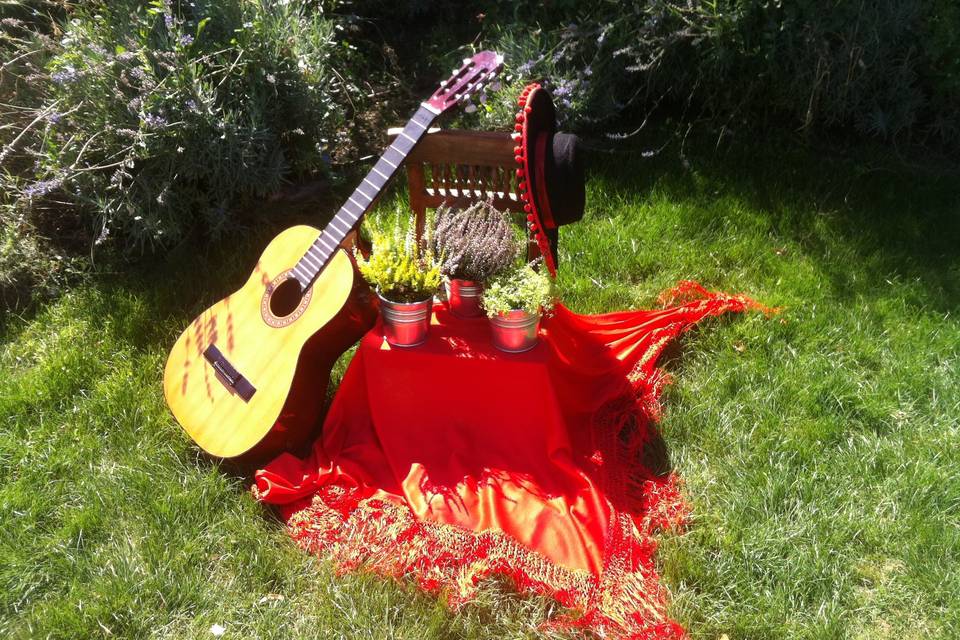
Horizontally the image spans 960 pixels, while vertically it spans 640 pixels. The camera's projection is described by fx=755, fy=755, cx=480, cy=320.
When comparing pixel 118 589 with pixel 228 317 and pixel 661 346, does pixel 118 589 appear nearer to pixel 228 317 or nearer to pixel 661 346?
pixel 228 317

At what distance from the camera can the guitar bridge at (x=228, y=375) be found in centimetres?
284

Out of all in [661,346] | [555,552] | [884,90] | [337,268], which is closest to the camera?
[555,552]

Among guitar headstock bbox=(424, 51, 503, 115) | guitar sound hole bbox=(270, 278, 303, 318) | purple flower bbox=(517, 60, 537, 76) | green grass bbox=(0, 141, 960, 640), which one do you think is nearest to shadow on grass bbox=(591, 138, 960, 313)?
green grass bbox=(0, 141, 960, 640)

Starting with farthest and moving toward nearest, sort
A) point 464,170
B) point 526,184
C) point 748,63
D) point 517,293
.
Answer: point 748,63
point 464,170
point 517,293
point 526,184

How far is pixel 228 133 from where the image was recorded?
12.3 feet

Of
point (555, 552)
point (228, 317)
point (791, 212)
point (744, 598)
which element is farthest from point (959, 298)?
point (228, 317)

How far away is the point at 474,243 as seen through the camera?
268cm

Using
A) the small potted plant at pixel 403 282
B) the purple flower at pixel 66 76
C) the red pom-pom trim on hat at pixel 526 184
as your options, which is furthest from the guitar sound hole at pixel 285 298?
the purple flower at pixel 66 76

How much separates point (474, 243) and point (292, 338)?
77 cm

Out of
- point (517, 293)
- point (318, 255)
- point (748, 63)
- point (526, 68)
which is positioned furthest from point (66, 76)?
point (748, 63)

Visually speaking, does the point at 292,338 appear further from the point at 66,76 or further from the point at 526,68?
the point at 526,68

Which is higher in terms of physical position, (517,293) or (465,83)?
(465,83)

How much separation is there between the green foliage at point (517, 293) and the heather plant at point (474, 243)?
6 centimetres

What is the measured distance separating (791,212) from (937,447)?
5.40 feet
